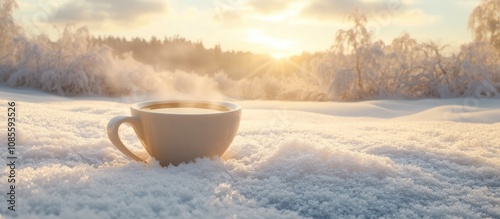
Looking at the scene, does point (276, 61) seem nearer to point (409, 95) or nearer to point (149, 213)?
point (409, 95)

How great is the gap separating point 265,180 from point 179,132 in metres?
0.33

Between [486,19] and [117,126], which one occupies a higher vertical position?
[486,19]

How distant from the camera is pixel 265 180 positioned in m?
1.32

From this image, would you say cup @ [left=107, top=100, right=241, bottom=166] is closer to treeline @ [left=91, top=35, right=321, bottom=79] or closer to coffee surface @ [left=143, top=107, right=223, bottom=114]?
coffee surface @ [left=143, top=107, right=223, bottom=114]

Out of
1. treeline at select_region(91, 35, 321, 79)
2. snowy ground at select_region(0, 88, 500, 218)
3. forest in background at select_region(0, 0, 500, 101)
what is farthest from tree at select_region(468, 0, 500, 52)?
treeline at select_region(91, 35, 321, 79)

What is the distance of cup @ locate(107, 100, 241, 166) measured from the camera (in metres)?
1.40

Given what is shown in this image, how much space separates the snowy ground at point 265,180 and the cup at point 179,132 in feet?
0.16

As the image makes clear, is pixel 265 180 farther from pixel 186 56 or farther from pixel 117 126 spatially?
pixel 186 56

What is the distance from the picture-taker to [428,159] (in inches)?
66.2

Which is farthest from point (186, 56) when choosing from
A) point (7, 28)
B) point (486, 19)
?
point (486, 19)

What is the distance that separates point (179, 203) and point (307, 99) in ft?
18.8

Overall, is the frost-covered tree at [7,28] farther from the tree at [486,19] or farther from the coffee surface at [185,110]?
the tree at [486,19]

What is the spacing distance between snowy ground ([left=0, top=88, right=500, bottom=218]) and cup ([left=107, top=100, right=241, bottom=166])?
48mm

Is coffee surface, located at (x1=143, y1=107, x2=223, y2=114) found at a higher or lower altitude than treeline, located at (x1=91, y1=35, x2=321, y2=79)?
lower
